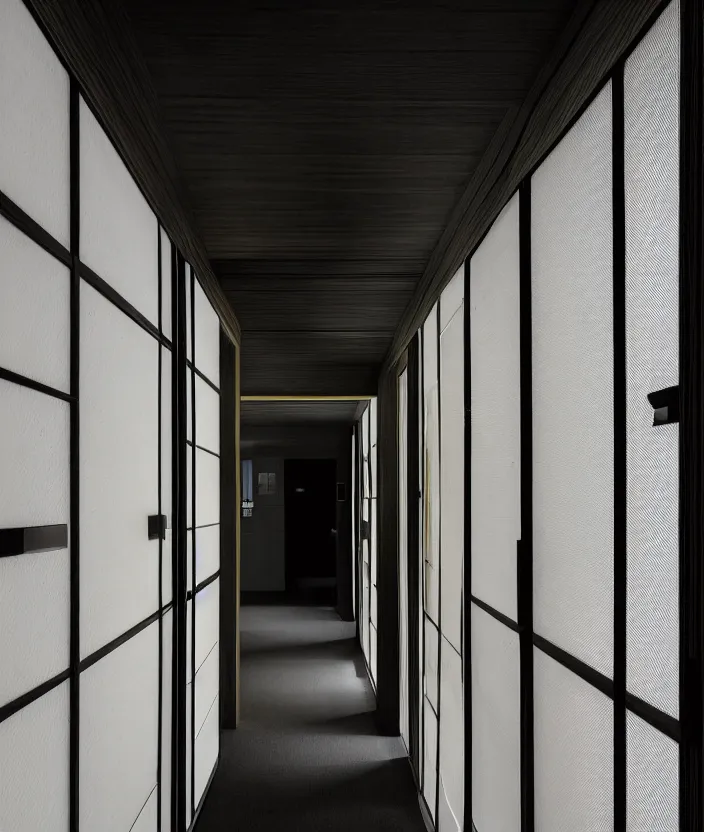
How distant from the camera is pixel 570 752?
66.9 inches

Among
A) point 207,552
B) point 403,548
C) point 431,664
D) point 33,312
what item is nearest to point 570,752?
point 33,312

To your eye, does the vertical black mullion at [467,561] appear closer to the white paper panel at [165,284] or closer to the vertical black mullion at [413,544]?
the white paper panel at [165,284]

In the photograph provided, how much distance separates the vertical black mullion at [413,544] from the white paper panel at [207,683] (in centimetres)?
96

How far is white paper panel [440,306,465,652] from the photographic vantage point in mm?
2934

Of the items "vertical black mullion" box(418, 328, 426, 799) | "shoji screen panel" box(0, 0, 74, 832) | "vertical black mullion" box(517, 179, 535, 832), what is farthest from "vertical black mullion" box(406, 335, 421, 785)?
"shoji screen panel" box(0, 0, 74, 832)

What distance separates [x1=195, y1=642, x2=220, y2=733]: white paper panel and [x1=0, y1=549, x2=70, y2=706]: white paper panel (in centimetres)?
201

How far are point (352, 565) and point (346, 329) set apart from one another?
15.5 feet

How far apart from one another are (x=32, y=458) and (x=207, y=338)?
233cm

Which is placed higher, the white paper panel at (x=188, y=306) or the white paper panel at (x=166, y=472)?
the white paper panel at (x=188, y=306)

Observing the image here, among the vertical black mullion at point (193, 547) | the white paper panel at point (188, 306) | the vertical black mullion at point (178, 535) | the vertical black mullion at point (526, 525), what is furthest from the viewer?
the vertical black mullion at point (193, 547)

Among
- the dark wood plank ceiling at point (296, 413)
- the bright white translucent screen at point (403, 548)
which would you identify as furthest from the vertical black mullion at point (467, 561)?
the dark wood plank ceiling at point (296, 413)

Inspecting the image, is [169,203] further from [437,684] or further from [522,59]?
[437,684]
